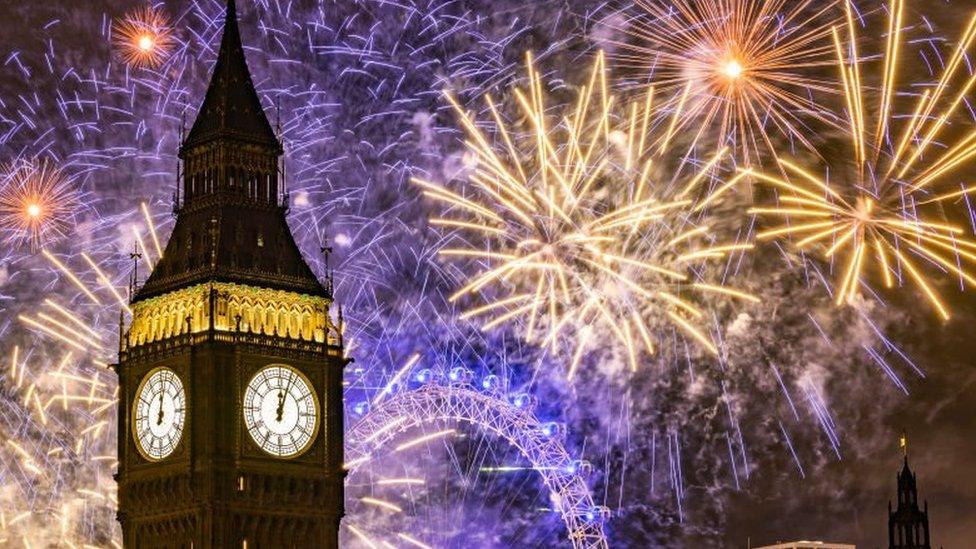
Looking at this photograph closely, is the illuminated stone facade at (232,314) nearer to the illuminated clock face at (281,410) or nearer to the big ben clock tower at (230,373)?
the big ben clock tower at (230,373)

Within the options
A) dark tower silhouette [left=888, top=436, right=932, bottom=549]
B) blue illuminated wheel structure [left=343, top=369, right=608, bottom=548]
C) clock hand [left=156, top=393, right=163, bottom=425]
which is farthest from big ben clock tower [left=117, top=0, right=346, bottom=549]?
dark tower silhouette [left=888, top=436, right=932, bottom=549]

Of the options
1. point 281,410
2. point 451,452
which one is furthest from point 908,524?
point 281,410

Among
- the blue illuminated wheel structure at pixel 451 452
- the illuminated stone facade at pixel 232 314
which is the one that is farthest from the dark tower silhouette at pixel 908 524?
the illuminated stone facade at pixel 232 314

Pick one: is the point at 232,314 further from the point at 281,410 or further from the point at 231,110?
the point at 231,110

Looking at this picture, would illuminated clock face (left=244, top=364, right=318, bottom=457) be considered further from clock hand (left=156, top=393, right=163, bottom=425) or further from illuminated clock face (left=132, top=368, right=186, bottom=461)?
clock hand (left=156, top=393, right=163, bottom=425)

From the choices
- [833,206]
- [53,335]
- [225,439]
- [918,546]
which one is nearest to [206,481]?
[225,439]

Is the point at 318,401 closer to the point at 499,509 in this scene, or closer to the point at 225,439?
the point at 225,439
